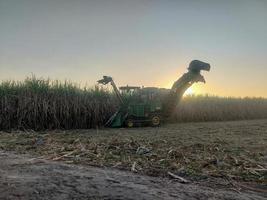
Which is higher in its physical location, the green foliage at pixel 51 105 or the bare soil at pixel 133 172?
the green foliage at pixel 51 105

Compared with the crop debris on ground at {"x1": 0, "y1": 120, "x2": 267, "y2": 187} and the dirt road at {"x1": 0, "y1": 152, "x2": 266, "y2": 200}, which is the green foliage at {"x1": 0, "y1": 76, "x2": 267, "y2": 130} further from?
the dirt road at {"x1": 0, "y1": 152, "x2": 266, "y2": 200}

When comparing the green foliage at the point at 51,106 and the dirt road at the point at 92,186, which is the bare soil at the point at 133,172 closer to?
the dirt road at the point at 92,186

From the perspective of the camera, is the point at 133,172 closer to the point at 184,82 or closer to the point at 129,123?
the point at 129,123

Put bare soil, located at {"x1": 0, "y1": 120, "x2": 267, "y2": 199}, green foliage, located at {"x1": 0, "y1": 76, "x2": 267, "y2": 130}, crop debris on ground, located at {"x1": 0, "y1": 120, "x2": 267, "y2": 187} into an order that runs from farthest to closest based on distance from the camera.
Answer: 1. green foliage, located at {"x1": 0, "y1": 76, "x2": 267, "y2": 130}
2. crop debris on ground, located at {"x1": 0, "y1": 120, "x2": 267, "y2": 187}
3. bare soil, located at {"x1": 0, "y1": 120, "x2": 267, "y2": 199}

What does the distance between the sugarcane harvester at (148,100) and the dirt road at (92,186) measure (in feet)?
36.4

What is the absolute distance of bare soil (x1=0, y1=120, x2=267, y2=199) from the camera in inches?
203

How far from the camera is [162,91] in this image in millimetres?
19172

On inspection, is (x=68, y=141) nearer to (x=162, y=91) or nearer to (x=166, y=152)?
(x=166, y=152)

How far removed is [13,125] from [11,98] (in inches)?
49.3

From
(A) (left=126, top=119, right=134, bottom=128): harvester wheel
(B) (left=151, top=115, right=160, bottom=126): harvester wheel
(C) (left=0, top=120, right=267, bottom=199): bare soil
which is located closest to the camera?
(C) (left=0, top=120, right=267, bottom=199): bare soil

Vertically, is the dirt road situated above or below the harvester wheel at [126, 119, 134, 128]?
below

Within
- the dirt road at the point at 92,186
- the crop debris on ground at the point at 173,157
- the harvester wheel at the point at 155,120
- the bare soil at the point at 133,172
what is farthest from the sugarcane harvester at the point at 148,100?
the dirt road at the point at 92,186

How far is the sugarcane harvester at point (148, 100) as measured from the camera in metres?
17.8

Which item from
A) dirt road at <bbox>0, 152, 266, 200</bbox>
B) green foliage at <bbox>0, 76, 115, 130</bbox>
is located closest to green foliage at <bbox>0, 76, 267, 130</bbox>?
green foliage at <bbox>0, 76, 115, 130</bbox>
